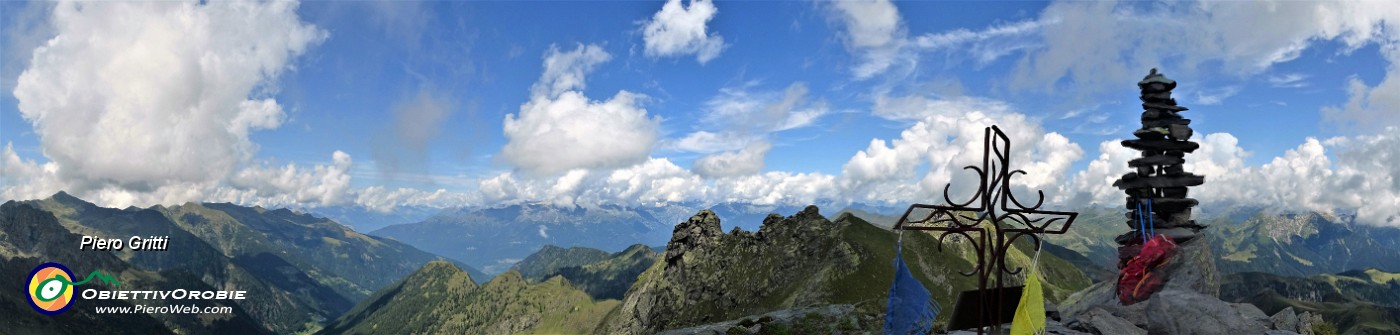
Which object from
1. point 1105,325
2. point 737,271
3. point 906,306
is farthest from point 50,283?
point 1105,325

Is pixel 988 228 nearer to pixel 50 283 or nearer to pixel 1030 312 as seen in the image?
pixel 1030 312

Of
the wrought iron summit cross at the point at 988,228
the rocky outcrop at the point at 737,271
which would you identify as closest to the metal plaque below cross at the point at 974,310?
the wrought iron summit cross at the point at 988,228

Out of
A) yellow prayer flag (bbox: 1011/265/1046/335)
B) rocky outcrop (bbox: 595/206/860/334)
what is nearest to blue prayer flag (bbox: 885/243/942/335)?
yellow prayer flag (bbox: 1011/265/1046/335)

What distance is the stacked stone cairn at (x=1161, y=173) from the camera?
77.3 ft

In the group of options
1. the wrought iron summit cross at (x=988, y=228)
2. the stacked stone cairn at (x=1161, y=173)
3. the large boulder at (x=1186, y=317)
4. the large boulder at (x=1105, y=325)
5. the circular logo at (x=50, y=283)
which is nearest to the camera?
the wrought iron summit cross at (x=988, y=228)

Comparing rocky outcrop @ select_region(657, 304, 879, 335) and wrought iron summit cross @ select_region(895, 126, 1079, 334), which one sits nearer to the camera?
wrought iron summit cross @ select_region(895, 126, 1079, 334)

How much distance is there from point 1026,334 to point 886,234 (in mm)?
170977

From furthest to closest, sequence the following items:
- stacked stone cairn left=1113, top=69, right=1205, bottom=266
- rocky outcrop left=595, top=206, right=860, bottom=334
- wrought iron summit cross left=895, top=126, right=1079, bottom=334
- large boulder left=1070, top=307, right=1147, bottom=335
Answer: rocky outcrop left=595, top=206, right=860, bottom=334 → stacked stone cairn left=1113, top=69, right=1205, bottom=266 → large boulder left=1070, top=307, right=1147, bottom=335 → wrought iron summit cross left=895, top=126, right=1079, bottom=334

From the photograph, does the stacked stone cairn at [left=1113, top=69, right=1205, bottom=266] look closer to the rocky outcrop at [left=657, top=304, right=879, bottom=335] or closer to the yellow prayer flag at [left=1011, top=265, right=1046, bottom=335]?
the rocky outcrop at [left=657, top=304, right=879, bottom=335]

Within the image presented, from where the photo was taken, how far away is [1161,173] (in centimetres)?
2398

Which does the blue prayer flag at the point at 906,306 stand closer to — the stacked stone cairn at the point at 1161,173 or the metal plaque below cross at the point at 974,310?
the metal plaque below cross at the point at 974,310

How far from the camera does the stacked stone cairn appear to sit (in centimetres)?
2356

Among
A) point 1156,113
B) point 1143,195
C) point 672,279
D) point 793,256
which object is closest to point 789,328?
point 1143,195

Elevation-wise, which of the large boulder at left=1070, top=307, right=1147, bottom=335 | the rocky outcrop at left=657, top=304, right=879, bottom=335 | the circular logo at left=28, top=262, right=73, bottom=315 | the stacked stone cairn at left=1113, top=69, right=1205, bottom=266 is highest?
the stacked stone cairn at left=1113, top=69, right=1205, bottom=266
